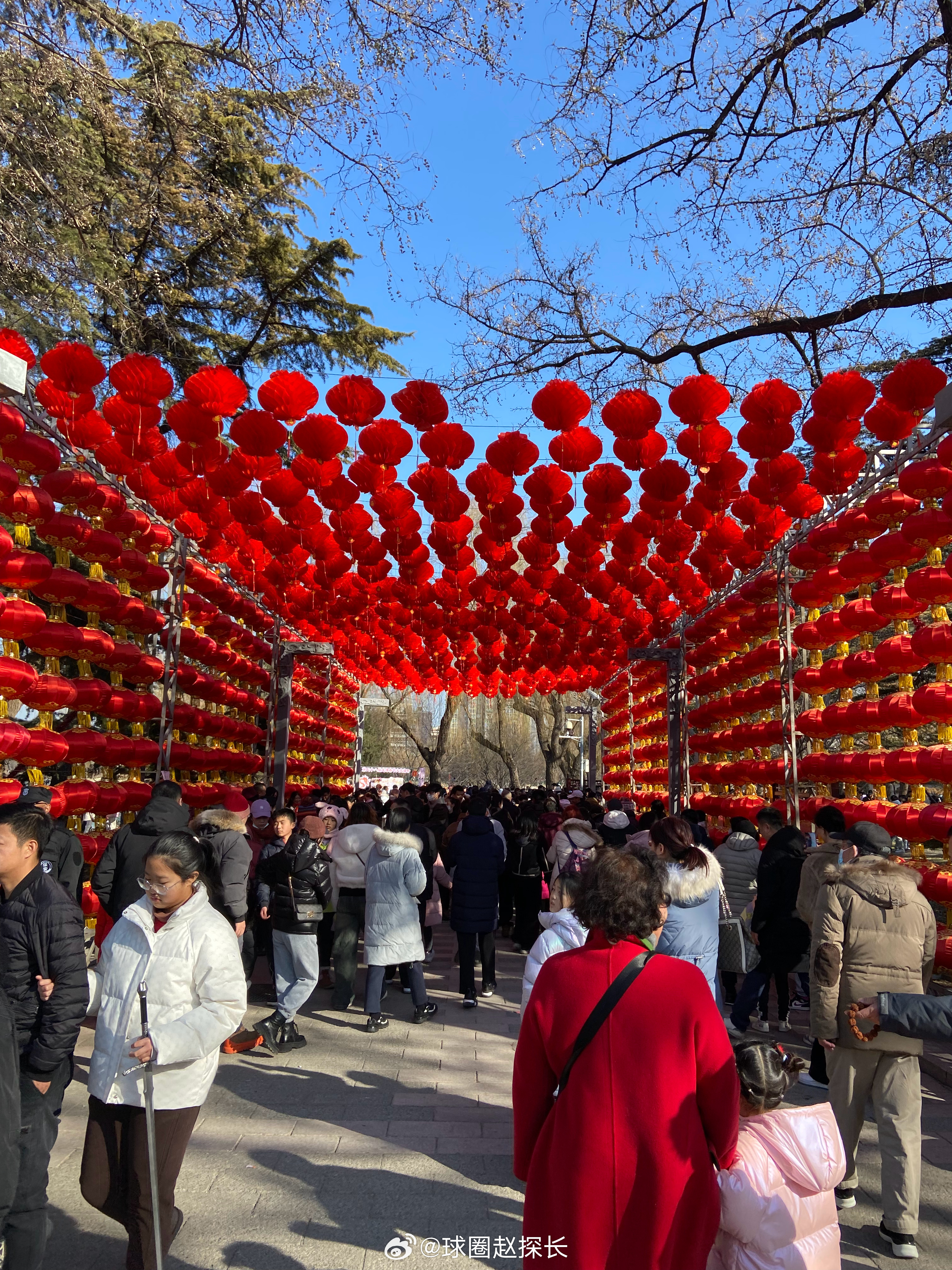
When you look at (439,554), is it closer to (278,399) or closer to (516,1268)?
(278,399)

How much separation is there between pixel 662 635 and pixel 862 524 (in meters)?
7.88

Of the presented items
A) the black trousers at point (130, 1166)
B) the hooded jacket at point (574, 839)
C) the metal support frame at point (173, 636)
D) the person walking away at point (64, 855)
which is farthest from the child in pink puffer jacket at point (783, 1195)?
the metal support frame at point (173, 636)

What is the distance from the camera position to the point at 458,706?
1695 inches

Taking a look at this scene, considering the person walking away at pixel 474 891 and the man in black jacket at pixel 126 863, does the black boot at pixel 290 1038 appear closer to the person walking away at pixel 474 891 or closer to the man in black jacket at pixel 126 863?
the man in black jacket at pixel 126 863

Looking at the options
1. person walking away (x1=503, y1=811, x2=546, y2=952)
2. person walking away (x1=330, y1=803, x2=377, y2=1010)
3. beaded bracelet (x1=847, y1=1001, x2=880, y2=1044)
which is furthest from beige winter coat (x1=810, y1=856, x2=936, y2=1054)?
person walking away (x1=503, y1=811, x2=546, y2=952)

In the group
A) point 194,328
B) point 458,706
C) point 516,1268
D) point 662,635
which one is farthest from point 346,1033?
point 458,706

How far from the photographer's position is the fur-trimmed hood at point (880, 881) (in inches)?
163

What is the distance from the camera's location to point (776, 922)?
6.66 meters

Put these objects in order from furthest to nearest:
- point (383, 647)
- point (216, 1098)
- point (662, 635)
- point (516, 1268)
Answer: point (383, 647) < point (662, 635) < point (216, 1098) < point (516, 1268)

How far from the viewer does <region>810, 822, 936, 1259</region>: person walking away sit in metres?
3.87

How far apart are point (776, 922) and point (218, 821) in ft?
13.2

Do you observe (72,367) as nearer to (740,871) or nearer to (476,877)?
(476,877)

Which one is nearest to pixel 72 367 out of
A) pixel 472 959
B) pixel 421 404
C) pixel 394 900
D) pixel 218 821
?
pixel 421 404

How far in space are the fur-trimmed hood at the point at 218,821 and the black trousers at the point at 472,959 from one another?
2.12 meters
